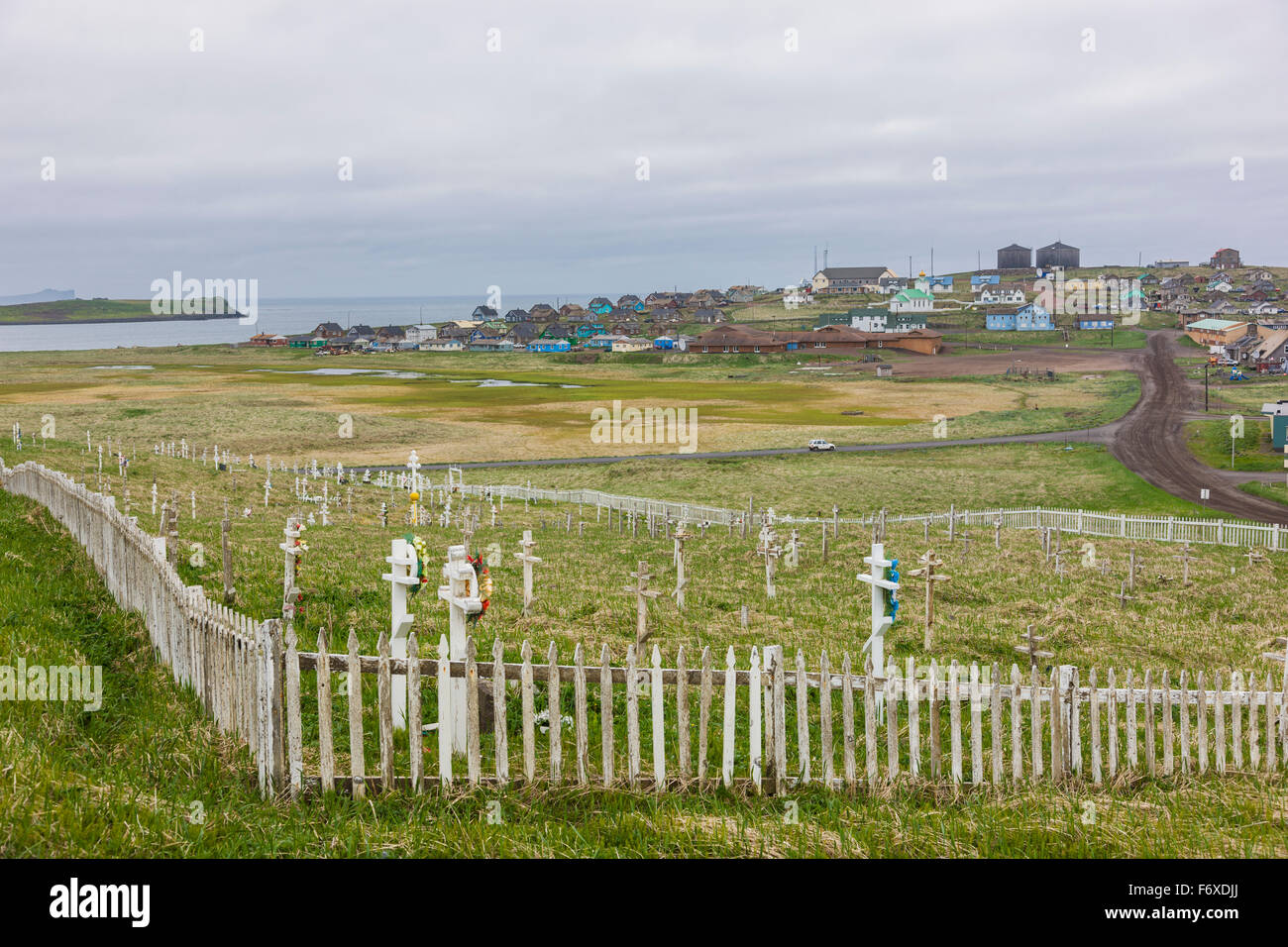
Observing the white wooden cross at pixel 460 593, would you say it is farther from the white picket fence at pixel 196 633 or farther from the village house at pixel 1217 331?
the village house at pixel 1217 331

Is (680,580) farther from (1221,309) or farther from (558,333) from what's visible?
(1221,309)

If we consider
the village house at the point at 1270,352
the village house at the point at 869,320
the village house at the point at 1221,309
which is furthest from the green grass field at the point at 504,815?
the village house at the point at 1221,309

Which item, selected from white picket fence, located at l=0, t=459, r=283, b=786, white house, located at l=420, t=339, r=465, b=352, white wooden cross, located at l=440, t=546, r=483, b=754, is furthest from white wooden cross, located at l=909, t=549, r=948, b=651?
white house, located at l=420, t=339, r=465, b=352

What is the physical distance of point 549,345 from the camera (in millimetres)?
177625

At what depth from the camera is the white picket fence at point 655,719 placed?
7.60m

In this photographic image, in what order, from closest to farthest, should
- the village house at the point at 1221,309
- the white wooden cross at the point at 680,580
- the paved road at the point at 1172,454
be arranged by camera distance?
the white wooden cross at the point at 680,580 < the paved road at the point at 1172,454 < the village house at the point at 1221,309

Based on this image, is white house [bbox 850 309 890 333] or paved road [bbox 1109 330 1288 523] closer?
paved road [bbox 1109 330 1288 523]

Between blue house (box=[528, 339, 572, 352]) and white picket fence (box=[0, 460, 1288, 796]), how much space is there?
16410cm

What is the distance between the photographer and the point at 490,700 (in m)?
9.57

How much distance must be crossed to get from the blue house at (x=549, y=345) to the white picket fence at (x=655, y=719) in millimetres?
164098

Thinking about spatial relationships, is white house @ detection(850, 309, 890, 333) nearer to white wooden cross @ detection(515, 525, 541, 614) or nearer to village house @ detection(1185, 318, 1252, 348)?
village house @ detection(1185, 318, 1252, 348)

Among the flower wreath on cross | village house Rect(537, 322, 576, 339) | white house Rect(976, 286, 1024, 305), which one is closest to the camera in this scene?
the flower wreath on cross

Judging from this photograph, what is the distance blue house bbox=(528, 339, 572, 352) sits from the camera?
174125mm
